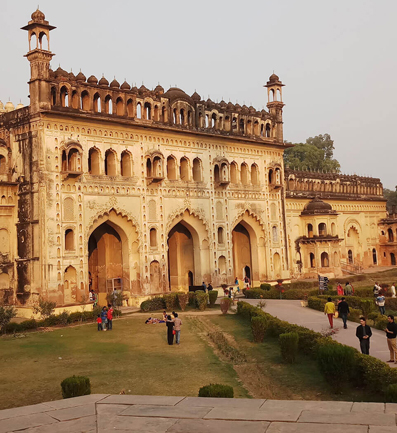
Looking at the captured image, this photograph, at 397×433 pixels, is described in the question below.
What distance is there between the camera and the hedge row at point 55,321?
69.2 feet

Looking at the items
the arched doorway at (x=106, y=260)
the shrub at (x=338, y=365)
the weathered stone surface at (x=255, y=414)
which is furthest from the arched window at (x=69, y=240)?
the weathered stone surface at (x=255, y=414)

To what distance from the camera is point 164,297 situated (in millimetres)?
26500

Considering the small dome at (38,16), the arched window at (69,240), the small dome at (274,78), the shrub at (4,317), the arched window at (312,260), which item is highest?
the small dome at (274,78)

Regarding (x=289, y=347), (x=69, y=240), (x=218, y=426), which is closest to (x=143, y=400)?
(x=218, y=426)

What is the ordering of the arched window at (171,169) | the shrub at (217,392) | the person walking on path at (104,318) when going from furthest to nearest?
the arched window at (171,169), the person walking on path at (104,318), the shrub at (217,392)

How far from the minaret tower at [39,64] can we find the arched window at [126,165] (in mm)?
4928

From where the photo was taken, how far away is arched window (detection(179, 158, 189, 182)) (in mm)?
31781

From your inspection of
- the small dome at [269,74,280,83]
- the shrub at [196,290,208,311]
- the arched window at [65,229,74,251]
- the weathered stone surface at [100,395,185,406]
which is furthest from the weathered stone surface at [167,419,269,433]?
the small dome at [269,74,280,83]

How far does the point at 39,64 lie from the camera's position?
25750 millimetres

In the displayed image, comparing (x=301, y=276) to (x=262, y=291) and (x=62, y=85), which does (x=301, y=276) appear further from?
(x=62, y=85)

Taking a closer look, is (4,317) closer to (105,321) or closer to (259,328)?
(105,321)

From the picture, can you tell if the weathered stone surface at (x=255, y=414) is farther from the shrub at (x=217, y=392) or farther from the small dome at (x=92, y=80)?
the small dome at (x=92, y=80)

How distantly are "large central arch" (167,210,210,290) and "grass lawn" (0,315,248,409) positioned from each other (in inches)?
469

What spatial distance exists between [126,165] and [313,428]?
2310 centimetres
